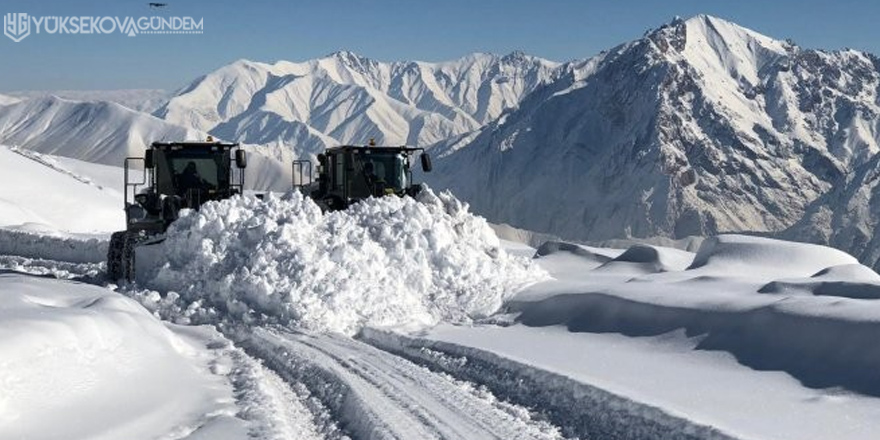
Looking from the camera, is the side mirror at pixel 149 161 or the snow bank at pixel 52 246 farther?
the snow bank at pixel 52 246

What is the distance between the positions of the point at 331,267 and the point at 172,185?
611 cm

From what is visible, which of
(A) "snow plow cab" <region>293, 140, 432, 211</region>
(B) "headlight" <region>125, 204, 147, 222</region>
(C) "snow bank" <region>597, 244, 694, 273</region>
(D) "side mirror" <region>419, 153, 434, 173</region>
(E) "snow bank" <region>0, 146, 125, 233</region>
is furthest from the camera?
(E) "snow bank" <region>0, 146, 125, 233</region>

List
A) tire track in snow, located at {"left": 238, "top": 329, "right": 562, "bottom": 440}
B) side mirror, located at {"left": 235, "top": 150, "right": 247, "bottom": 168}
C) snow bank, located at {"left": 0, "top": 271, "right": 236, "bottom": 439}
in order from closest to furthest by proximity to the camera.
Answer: snow bank, located at {"left": 0, "top": 271, "right": 236, "bottom": 439} → tire track in snow, located at {"left": 238, "top": 329, "right": 562, "bottom": 440} → side mirror, located at {"left": 235, "top": 150, "right": 247, "bottom": 168}

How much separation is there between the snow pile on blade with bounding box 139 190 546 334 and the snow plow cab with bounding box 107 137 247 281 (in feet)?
7.75

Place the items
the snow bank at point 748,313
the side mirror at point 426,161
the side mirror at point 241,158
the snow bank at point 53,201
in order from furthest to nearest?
the snow bank at point 53,201 < the side mirror at point 426,161 < the side mirror at point 241,158 < the snow bank at point 748,313

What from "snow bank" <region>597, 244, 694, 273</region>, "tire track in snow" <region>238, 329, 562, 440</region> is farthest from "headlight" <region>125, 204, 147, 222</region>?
"snow bank" <region>597, 244, 694, 273</region>

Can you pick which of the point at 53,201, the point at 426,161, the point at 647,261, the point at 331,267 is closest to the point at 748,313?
the point at 331,267

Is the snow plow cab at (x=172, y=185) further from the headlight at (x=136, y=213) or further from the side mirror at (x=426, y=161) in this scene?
the side mirror at (x=426, y=161)

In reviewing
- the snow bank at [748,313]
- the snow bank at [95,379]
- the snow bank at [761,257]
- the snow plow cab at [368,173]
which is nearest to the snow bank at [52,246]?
the snow plow cab at [368,173]

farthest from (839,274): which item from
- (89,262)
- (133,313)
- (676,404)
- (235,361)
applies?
(89,262)

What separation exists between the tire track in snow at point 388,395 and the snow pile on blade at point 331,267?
184 centimetres

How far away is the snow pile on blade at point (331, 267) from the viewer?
1619 centimetres

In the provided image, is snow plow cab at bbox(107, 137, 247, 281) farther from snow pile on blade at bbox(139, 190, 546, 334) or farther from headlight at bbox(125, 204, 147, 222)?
snow pile on blade at bbox(139, 190, 546, 334)

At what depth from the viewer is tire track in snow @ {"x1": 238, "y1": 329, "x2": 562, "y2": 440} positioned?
9281 millimetres
